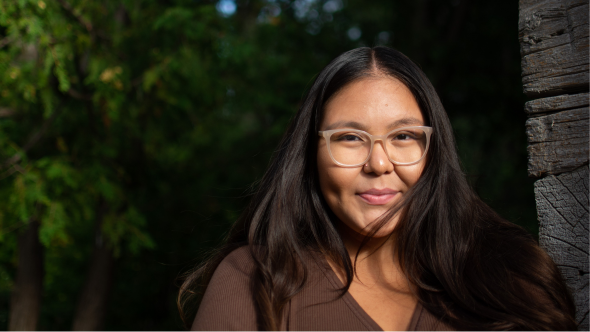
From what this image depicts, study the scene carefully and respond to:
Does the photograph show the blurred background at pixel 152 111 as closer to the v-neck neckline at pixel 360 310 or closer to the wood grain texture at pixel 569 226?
the wood grain texture at pixel 569 226

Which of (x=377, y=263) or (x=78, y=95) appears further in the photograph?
(x=78, y=95)

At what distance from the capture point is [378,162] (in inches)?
56.0

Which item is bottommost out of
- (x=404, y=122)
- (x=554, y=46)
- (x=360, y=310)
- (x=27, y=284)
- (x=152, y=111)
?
(x=27, y=284)

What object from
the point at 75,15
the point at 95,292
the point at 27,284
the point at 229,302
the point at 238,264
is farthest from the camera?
the point at 95,292

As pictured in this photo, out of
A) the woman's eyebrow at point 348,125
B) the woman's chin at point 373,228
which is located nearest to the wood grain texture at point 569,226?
the woman's chin at point 373,228

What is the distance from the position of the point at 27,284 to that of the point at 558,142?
4.39 m

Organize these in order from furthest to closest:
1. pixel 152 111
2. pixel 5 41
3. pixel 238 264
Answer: pixel 152 111 → pixel 5 41 → pixel 238 264

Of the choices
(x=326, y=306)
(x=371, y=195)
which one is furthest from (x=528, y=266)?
(x=326, y=306)

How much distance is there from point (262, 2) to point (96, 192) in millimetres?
3212

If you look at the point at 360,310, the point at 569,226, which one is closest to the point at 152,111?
the point at 360,310

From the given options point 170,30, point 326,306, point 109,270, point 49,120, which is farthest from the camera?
point 109,270

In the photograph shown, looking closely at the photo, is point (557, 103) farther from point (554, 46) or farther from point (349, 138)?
point (349, 138)

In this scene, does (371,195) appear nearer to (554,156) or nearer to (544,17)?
(554,156)

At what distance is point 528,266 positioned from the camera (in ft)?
4.59
